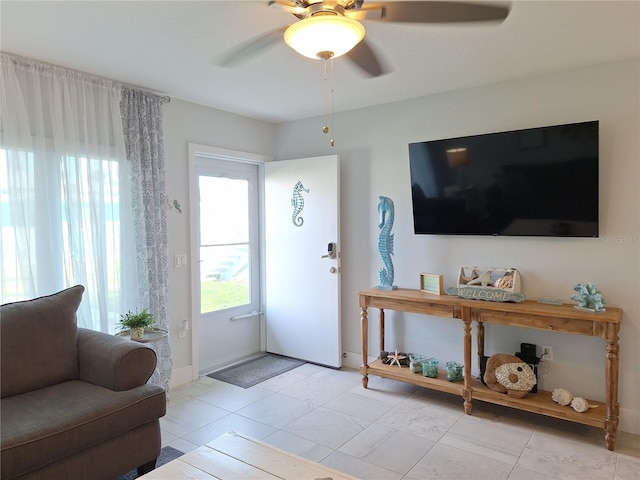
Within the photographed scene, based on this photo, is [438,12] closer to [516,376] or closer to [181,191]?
[516,376]

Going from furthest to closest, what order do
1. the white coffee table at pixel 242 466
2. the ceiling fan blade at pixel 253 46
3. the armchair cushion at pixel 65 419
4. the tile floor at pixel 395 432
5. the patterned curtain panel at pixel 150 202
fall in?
the patterned curtain panel at pixel 150 202
the tile floor at pixel 395 432
the ceiling fan blade at pixel 253 46
the armchair cushion at pixel 65 419
the white coffee table at pixel 242 466

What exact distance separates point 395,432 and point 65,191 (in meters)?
2.68

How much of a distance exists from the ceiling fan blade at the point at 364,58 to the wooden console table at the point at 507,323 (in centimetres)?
164

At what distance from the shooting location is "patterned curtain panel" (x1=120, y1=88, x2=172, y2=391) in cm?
321

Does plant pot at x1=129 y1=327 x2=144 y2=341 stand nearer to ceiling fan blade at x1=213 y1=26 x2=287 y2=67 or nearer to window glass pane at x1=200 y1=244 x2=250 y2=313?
window glass pane at x1=200 y1=244 x2=250 y2=313

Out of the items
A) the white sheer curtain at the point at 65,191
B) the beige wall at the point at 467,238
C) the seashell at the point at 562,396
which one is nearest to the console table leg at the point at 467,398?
the beige wall at the point at 467,238

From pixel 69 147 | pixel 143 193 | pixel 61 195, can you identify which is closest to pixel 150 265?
pixel 143 193

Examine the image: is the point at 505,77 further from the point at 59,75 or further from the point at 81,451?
the point at 81,451

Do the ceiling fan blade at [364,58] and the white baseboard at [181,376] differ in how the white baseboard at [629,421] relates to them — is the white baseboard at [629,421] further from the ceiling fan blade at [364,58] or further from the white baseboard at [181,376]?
the white baseboard at [181,376]

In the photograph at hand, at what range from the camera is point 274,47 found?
2463 millimetres

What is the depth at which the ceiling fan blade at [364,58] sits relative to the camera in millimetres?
2176

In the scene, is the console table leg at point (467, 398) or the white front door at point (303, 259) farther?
the white front door at point (303, 259)

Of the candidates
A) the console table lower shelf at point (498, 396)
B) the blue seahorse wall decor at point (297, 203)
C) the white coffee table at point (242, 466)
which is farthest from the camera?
the blue seahorse wall decor at point (297, 203)

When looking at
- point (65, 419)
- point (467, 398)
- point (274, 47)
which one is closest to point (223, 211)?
point (274, 47)
